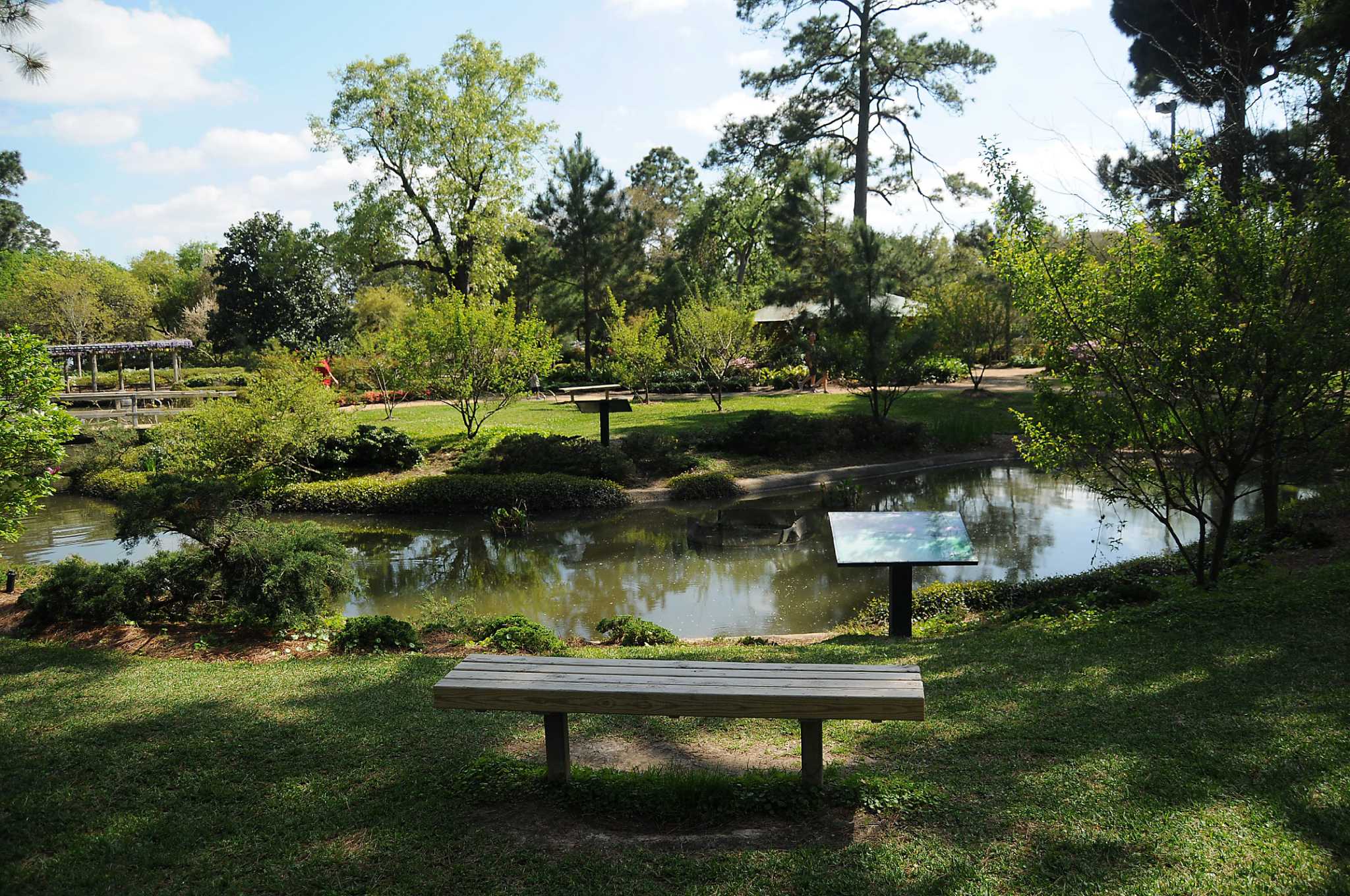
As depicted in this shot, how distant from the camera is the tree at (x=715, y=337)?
79.2ft

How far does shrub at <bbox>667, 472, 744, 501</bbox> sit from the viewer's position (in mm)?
15789

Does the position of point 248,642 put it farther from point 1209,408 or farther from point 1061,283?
point 1209,408

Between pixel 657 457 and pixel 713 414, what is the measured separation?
247 inches

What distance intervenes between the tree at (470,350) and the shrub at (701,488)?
3.88m

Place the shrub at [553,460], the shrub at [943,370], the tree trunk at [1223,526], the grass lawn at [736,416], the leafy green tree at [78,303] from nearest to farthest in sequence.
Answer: the tree trunk at [1223,526] < the shrub at [553,460] < the grass lawn at [736,416] < the shrub at [943,370] < the leafy green tree at [78,303]

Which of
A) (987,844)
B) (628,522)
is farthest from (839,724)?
(628,522)

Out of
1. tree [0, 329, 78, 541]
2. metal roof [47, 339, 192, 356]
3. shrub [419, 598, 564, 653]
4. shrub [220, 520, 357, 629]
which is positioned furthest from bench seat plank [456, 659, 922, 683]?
metal roof [47, 339, 192, 356]

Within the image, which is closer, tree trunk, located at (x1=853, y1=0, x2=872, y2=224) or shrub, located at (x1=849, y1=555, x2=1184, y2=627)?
shrub, located at (x1=849, y1=555, x2=1184, y2=627)

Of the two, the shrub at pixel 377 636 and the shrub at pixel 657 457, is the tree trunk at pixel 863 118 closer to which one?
the shrub at pixel 657 457

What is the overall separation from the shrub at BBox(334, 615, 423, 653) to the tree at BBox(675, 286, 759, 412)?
16.8 metres

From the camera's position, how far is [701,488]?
15852 millimetres

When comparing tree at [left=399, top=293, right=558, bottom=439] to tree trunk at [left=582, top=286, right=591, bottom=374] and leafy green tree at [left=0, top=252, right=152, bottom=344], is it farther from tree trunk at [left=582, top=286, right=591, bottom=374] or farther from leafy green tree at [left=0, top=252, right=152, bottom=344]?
leafy green tree at [left=0, top=252, right=152, bottom=344]

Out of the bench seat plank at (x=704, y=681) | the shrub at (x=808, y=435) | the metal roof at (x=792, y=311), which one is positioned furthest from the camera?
the metal roof at (x=792, y=311)

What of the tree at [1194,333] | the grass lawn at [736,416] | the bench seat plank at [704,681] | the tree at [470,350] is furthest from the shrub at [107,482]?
the tree at [1194,333]
